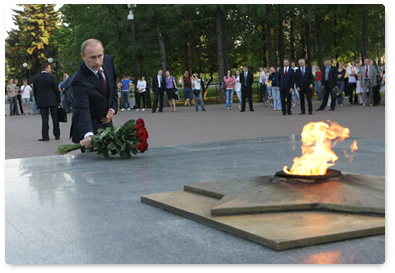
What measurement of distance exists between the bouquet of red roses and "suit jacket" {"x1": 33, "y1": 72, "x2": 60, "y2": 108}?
6.43 meters

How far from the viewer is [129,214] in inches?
183

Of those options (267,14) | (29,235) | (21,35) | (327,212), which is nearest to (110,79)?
(29,235)

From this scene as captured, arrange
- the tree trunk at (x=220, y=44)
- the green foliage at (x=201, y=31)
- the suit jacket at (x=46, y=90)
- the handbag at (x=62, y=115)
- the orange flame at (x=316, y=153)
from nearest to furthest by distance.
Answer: the orange flame at (x=316, y=153) → the handbag at (x=62, y=115) → the suit jacket at (x=46, y=90) → the tree trunk at (x=220, y=44) → the green foliage at (x=201, y=31)

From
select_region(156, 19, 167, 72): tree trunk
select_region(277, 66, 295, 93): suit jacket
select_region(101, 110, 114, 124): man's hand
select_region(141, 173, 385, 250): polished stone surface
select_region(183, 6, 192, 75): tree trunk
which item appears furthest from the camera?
select_region(183, 6, 192, 75): tree trunk

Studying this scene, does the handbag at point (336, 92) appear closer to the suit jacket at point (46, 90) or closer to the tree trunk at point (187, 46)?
the suit jacket at point (46, 90)

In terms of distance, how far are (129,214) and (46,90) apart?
10428 millimetres

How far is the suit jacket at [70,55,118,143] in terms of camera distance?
7.15 metres

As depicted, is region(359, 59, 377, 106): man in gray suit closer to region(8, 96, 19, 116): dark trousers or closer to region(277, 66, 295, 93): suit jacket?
region(277, 66, 295, 93): suit jacket

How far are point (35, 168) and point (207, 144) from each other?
144 inches

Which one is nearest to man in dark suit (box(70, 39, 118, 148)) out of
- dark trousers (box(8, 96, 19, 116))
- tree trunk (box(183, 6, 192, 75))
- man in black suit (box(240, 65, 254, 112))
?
man in black suit (box(240, 65, 254, 112))

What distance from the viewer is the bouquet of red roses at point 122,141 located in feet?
26.3

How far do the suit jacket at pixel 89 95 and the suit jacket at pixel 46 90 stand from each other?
7.20 m

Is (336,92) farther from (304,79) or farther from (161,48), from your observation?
(161,48)

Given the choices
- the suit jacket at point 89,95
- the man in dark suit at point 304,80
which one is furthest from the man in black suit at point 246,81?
the suit jacket at point 89,95
